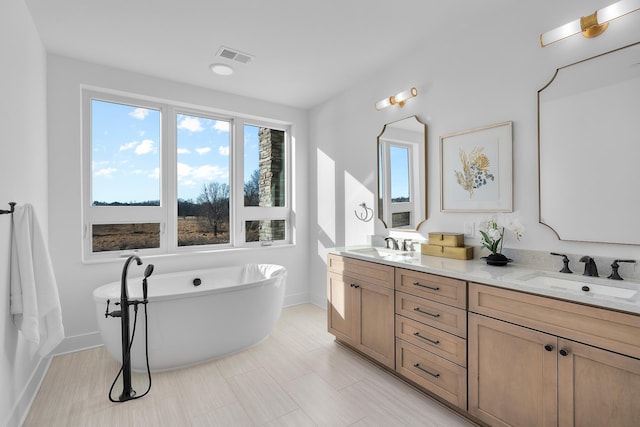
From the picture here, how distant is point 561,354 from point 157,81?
3.94 meters

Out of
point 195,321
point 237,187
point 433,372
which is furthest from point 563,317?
point 237,187

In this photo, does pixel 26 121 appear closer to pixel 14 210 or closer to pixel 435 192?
pixel 14 210

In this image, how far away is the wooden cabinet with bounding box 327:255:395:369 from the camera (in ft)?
7.97

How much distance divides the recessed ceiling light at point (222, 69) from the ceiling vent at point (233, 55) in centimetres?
17

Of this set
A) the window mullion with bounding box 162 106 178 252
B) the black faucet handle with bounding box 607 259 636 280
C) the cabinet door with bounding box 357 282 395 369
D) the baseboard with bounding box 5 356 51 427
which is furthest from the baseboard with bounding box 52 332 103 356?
the black faucet handle with bounding box 607 259 636 280

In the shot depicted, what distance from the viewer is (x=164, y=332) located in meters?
2.45

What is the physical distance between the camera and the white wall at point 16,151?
1749mm

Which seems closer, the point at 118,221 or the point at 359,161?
the point at 118,221

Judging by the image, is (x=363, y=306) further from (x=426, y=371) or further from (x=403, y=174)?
(x=403, y=174)

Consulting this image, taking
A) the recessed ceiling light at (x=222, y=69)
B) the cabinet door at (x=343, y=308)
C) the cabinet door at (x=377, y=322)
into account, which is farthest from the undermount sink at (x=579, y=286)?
the recessed ceiling light at (x=222, y=69)

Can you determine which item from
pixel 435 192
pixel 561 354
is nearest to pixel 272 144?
pixel 435 192

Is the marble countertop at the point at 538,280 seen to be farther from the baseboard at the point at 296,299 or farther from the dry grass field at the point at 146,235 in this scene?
the dry grass field at the point at 146,235

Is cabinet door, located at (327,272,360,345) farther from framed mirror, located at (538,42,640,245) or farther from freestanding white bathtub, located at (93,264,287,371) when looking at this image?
framed mirror, located at (538,42,640,245)

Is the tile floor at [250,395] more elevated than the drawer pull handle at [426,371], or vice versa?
the drawer pull handle at [426,371]
